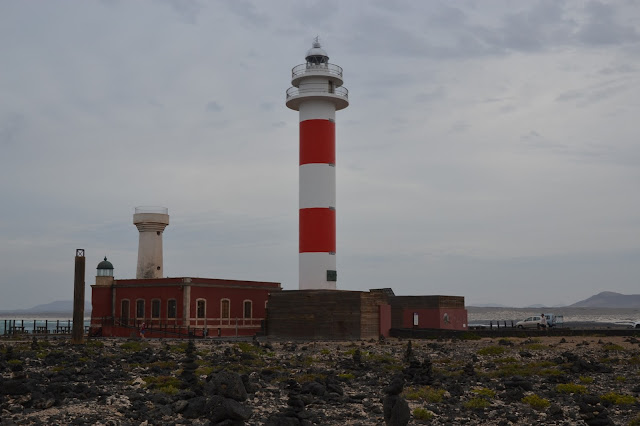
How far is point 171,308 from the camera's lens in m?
42.0

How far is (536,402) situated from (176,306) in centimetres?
2696

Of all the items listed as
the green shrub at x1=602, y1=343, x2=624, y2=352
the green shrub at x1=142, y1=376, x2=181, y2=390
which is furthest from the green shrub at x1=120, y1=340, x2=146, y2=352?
the green shrub at x1=602, y1=343, x2=624, y2=352

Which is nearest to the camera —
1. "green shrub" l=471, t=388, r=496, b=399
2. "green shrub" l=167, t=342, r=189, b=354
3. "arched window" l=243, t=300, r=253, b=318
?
"green shrub" l=471, t=388, r=496, b=399

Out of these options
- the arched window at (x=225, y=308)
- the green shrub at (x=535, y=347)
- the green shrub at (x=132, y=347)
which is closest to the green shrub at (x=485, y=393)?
the green shrub at (x=535, y=347)

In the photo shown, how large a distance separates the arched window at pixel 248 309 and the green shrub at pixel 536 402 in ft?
89.4

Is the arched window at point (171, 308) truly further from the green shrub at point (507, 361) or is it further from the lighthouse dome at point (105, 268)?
the green shrub at point (507, 361)

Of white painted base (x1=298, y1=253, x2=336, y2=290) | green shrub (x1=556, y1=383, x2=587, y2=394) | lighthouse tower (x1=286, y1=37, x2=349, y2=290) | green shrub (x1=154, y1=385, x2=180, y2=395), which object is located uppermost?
lighthouse tower (x1=286, y1=37, x2=349, y2=290)

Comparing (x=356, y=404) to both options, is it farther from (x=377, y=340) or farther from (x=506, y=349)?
(x=377, y=340)

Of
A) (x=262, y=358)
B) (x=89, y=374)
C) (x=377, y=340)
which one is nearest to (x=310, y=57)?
(x=377, y=340)

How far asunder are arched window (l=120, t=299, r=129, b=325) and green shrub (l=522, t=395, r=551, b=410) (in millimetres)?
30554

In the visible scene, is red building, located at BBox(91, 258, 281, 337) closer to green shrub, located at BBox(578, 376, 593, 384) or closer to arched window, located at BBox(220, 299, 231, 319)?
arched window, located at BBox(220, 299, 231, 319)

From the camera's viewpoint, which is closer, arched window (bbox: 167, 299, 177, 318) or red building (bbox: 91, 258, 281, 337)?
red building (bbox: 91, 258, 281, 337)

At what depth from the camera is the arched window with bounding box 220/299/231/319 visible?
43188 millimetres

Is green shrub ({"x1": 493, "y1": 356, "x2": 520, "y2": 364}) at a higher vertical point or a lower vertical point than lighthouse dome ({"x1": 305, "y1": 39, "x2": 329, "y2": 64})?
lower
